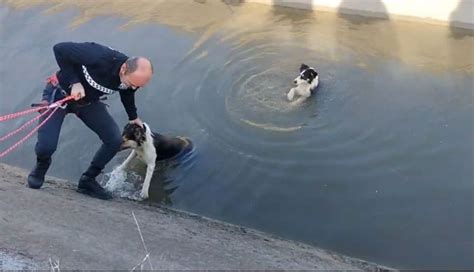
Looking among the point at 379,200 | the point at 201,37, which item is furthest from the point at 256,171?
the point at 201,37

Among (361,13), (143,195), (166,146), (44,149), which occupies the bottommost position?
(143,195)

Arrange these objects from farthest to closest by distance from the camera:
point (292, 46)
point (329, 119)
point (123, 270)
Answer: point (292, 46), point (329, 119), point (123, 270)

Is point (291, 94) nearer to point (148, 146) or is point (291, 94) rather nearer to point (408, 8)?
point (148, 146)

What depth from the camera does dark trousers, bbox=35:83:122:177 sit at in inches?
255

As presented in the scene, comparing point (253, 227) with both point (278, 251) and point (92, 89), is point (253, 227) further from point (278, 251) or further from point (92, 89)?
point (92, 89)

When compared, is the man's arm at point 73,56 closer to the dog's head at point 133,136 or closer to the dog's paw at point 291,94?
the dog's head at point 133,136

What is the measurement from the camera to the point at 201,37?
10898 mm

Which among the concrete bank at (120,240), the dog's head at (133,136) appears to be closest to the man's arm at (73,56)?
the dog's head at (133,136)

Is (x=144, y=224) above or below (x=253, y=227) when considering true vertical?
above

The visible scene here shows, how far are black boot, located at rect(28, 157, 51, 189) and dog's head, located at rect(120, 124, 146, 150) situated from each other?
901mm

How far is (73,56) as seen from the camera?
20.2 ft

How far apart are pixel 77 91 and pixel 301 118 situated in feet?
11.7

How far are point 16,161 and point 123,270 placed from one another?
4.02 metres

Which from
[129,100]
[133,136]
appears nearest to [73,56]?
[129,100]
